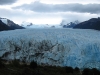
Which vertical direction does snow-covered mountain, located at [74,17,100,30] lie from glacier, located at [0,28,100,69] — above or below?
above

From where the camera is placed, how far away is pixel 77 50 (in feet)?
86.7

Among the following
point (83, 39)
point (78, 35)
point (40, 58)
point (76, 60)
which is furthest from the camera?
point (78, 35)

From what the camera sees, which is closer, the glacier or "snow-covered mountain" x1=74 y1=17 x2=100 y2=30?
the glacier

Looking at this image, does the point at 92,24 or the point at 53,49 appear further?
the point at 92,24

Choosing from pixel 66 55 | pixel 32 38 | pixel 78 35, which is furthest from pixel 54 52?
pixel 78 35

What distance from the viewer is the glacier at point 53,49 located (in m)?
25.6

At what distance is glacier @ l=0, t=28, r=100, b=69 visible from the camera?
25.6 m

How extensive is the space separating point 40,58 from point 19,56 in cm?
233

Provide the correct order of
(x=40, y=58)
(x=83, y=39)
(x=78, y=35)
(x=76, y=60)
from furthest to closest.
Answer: (x=78, y=35) < (x=83, y=39) < (x=40, y=58) < (x=76, y=60)

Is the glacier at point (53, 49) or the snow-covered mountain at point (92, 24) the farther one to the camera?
the snow-covered mountain at point (92, 24)

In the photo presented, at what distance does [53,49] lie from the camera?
1070 inches

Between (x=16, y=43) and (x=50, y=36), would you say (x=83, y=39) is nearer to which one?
(x=50, y=36)

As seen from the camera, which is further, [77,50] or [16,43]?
[16,43]

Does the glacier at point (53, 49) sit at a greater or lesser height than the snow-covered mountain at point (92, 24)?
lesser
